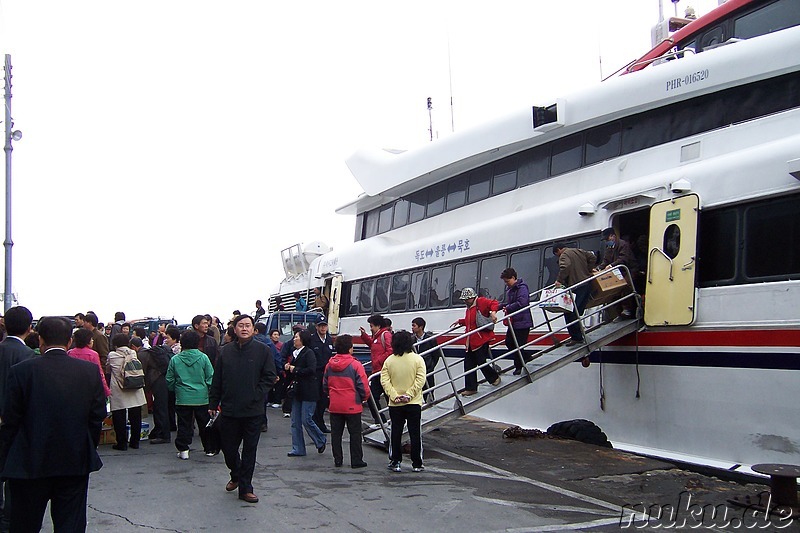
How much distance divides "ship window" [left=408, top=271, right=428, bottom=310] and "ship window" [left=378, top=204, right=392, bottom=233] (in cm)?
236

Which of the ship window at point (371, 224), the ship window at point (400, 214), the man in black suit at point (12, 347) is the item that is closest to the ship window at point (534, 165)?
the ship window at point (400, 214)

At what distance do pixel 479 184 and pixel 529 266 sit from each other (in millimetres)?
2587

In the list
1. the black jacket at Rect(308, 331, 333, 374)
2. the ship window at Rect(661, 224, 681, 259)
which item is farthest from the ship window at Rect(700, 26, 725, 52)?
the black jacket at Rect(308, 331, 333, 374)

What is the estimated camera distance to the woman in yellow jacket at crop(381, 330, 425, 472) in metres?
7.89

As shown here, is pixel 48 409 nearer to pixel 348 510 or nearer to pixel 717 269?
pixel 348 510

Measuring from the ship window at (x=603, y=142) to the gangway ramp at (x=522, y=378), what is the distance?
2.61 m

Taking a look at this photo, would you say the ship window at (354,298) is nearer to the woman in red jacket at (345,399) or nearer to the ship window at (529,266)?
the ship window at (529,266)

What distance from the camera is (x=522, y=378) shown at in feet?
29.5

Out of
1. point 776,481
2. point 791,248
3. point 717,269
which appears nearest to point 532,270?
point 717,269

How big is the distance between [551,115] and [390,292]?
5.15 meters

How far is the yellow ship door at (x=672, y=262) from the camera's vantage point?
8188mm

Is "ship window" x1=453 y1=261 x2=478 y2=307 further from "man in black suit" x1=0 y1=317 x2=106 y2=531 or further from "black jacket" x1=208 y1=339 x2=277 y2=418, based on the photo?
"man in black suit" x1=0 y1=317 x2=106 y2=531

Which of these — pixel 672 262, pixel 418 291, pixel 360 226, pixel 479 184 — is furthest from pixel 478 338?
pixel 360 226

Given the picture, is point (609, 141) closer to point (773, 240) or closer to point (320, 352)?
point (773, 240)
